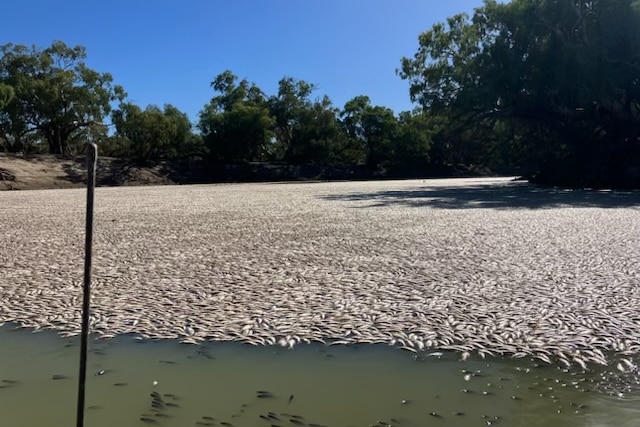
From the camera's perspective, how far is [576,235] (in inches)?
419

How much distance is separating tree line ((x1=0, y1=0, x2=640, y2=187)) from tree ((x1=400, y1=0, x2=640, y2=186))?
0.22ft

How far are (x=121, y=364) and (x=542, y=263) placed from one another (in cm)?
588

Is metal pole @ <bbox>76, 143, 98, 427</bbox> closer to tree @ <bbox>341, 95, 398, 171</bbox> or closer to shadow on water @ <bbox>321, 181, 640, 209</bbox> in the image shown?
shadow on water @ <bbox>321, 181, 640, 209</bbox>

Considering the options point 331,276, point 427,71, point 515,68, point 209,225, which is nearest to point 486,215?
point 209,225

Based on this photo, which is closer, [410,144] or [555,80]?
[555,80]

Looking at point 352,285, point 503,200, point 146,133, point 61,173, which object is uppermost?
point 146,133

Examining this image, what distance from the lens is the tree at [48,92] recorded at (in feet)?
145

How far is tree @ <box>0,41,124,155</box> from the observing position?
4425 cm

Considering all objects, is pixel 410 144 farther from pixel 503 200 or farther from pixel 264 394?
pixel 264 394

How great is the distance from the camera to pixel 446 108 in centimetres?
3506

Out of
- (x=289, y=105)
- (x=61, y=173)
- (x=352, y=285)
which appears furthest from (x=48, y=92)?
(x=352, y=285)

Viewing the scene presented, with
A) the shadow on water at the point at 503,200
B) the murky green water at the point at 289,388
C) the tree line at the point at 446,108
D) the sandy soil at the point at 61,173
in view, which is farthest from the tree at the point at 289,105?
the murky green water at the point at 289,388

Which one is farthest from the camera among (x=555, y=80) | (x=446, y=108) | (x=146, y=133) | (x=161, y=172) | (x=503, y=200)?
(x=146, y=133)

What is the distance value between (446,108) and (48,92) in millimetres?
31711
